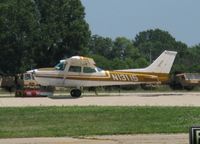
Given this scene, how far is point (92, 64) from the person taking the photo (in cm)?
4184

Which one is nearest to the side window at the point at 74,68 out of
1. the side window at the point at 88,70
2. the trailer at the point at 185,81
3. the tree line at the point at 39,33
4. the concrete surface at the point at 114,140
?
the side window at the point at 88,70

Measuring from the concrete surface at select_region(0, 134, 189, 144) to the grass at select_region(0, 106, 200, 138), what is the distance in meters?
0.74

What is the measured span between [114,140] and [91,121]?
16.7 feet

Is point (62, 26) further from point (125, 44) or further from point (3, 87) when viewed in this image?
point (125, 44)

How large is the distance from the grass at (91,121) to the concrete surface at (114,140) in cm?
74

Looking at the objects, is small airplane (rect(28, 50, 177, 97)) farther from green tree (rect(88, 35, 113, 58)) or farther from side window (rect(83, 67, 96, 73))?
green tree (rect(88, 35, 113, 58))

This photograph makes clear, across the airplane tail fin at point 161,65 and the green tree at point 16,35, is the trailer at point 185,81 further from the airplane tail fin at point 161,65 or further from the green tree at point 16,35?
the green tree at point 16,35

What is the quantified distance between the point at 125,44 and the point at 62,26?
66.0 metres

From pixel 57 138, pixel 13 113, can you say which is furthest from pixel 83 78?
pixel 57 138

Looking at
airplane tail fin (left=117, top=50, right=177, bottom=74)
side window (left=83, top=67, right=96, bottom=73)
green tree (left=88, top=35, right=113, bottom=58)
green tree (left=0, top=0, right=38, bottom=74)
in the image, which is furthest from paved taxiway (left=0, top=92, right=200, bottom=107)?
green tree (left=88, top=35, right=113, bottom=58)

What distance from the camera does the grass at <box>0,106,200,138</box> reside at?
15.4 m

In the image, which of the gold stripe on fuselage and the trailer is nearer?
the gold stripe on fuselage

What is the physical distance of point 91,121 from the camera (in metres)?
18.7

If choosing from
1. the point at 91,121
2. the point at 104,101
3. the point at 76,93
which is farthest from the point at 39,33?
the point at 91,121
